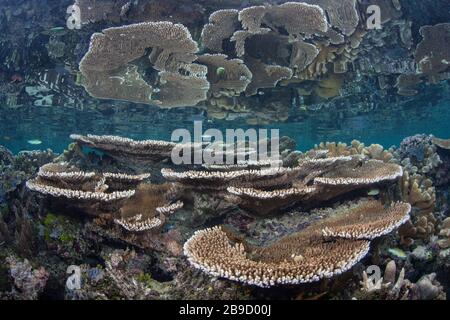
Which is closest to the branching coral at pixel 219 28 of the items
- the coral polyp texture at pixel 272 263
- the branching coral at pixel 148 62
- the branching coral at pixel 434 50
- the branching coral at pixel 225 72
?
the branching coral at pixel 225 72

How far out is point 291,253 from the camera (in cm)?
402

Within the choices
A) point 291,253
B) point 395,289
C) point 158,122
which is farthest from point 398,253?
point 158,122

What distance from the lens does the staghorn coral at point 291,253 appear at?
3.27 m

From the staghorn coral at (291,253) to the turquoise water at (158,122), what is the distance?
671 inches

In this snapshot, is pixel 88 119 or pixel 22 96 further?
pixel 88 119

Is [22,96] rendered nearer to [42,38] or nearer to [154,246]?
[42,38]

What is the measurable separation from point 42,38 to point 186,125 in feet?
49.7

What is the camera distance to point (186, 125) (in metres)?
26.4

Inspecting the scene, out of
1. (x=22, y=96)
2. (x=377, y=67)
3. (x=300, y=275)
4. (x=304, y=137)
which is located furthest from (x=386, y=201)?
(x=304, y=137)

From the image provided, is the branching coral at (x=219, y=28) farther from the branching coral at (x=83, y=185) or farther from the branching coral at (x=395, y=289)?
the branching coral at (x=395, y=289)

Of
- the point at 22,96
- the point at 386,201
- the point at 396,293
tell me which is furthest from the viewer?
the point at 22,96

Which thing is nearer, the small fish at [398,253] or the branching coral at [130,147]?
the small fish at [398,253]

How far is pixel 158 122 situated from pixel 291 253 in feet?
72.7

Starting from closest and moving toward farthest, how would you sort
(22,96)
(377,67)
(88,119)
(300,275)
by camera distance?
(300,275) < (377,67) < (22,96) < (88,119)
